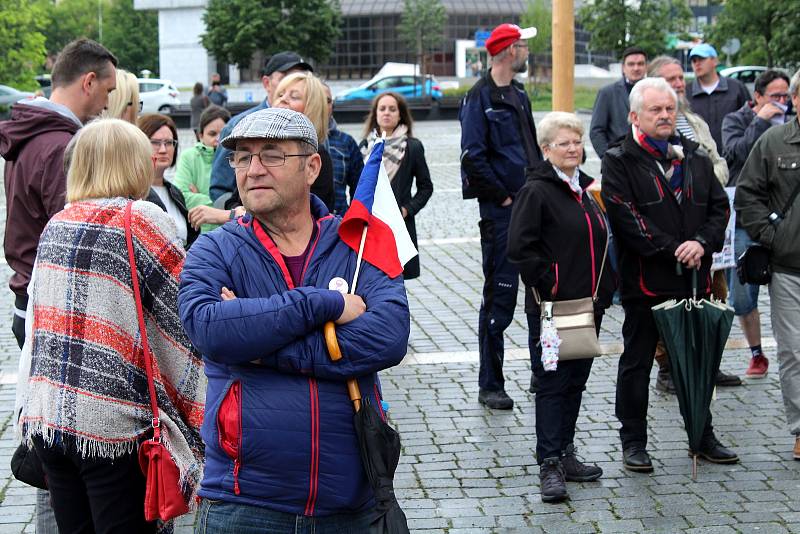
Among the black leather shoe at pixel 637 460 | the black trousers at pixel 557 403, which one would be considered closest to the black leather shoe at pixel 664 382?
the black leather shoe at pixel 637 460

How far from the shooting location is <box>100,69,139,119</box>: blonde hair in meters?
6.37

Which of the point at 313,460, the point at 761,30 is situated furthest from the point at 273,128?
the point at 761,30

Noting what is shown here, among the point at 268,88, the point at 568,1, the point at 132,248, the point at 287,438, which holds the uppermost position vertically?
the point at 568,1

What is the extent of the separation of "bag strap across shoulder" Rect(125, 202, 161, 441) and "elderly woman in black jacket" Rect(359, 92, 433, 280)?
→ 470cm

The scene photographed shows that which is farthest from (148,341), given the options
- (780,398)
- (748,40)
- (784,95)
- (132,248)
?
(748,40)

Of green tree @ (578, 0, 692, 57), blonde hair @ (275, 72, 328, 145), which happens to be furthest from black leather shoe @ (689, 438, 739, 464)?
green tree @ (578, 0, 692, 57)

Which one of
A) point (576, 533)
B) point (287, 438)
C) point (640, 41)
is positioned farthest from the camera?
point (640, 41)

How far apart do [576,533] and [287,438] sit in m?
2.54

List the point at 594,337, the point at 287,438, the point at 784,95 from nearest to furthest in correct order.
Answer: the point at 287,438 → the point at 594,337 → the point at 784,95

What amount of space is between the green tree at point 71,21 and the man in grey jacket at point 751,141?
98.0 meters

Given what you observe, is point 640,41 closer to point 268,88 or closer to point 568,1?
point 568,1

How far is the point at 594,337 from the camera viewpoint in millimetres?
5816

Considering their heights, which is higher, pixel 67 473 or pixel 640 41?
pixel 640 41

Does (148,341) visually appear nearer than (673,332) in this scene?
Yes
